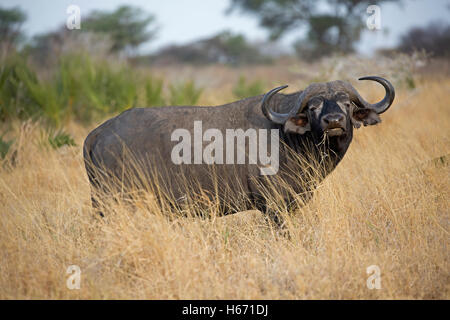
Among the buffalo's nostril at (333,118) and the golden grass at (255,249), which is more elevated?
the buffalo's nostril at (333,118)

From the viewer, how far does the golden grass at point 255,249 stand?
8.95 feet

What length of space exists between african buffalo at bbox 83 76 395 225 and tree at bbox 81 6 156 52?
2585cm

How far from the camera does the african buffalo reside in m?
3.48

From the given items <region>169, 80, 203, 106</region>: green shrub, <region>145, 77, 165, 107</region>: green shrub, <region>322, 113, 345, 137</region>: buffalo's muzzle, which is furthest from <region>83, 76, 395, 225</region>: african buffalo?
<region>169, 80, 203, 106</region>: green shrub

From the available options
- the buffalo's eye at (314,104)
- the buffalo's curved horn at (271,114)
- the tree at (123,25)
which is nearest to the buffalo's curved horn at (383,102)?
the buffalo's eye at (314,104)

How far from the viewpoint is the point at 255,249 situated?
11.0ft

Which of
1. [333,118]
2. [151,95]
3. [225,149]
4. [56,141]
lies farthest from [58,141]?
[333,118]

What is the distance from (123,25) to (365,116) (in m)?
27.9

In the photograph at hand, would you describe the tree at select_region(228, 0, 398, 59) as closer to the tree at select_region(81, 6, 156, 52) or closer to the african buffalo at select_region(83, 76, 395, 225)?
the tree at select_region(81, 6, 156, 52)

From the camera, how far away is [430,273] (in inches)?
112

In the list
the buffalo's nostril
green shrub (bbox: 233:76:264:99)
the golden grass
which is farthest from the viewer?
green shrub (bbox: 233:76:264:99)

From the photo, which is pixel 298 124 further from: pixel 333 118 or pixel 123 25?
pixel 123 25

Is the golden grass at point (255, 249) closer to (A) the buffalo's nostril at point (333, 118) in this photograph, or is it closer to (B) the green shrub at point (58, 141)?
(A) the buffalo's nostril at point (333, 118)
